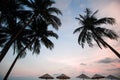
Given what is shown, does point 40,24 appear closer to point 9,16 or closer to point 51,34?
point 51,34

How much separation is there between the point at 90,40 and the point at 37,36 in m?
8.16

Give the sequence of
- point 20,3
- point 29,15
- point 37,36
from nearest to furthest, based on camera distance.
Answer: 1. point 20,3
2. point 29,15
3. point 37,36

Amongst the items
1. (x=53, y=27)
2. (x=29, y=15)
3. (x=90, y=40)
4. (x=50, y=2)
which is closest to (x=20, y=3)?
(x=29, y=15)

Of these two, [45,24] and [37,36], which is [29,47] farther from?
[45,24]

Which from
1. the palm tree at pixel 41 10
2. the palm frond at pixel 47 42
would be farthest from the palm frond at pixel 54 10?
the palm frond at pixel 47 42

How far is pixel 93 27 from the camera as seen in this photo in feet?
91.0

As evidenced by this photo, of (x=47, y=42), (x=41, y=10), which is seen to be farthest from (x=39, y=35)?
(x=41, y=10)

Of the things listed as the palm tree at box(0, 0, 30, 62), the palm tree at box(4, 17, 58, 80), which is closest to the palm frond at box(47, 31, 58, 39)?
the palm tree at box(4, 17, 58, 80)

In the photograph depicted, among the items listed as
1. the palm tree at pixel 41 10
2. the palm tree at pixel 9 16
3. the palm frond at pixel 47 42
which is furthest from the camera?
the palm frond at pixel 47 42

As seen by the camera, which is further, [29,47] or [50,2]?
[29,47]

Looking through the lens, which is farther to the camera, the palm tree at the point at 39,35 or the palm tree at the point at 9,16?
the palm tree at the point at 39,35

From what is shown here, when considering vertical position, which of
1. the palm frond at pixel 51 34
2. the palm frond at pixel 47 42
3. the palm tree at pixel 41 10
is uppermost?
the palm tree at pixel 41 10

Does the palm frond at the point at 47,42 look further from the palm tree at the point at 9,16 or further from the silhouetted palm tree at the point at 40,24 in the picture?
the palm tree at the point at 9,16

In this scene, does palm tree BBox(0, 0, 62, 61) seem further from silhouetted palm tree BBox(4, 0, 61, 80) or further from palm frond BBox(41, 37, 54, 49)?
palm frond BBox(41, 37, 54, 49)
